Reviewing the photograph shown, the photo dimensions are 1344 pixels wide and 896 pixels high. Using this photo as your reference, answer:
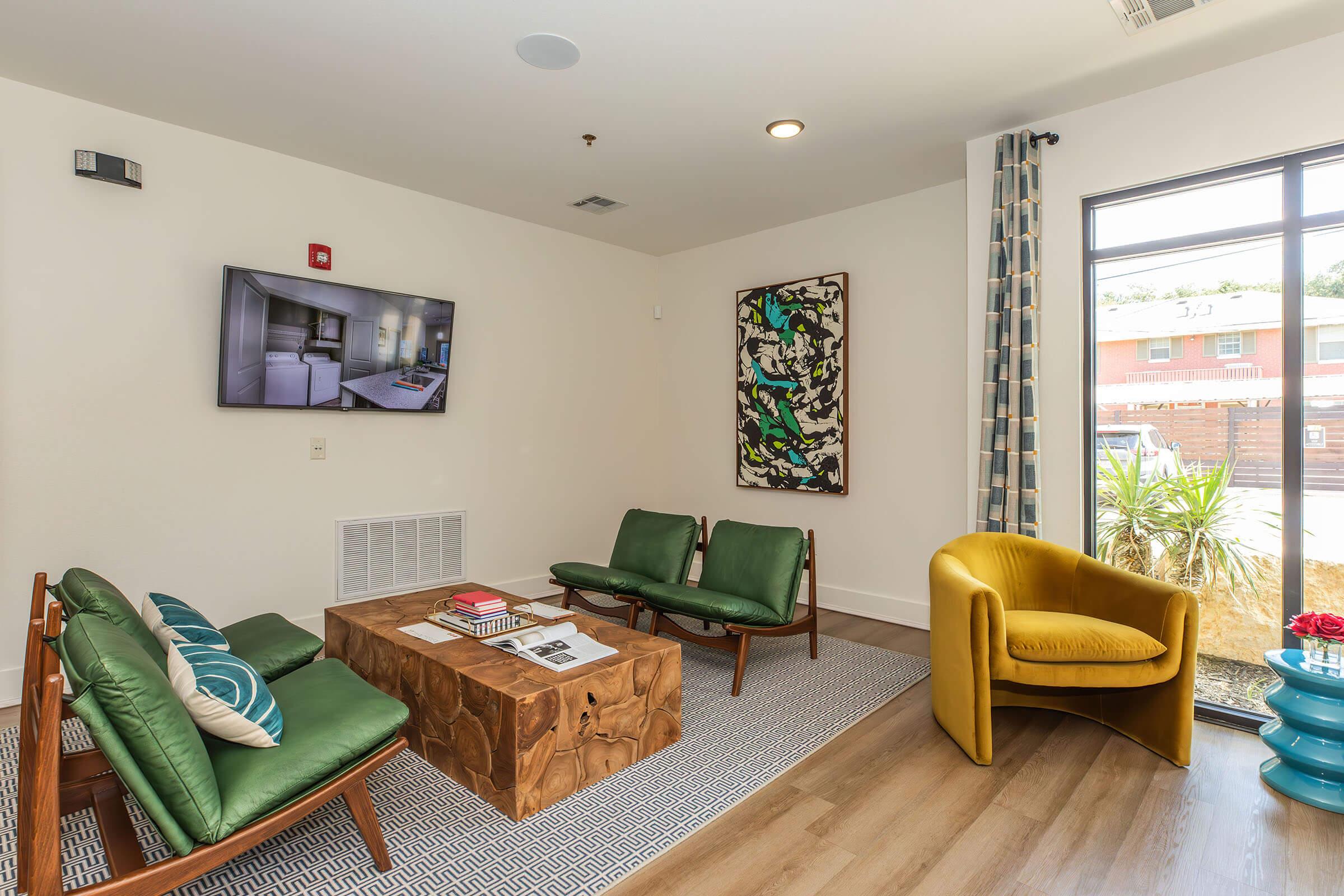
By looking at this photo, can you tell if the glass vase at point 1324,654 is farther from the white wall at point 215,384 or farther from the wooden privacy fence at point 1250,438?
the white wall at point 215,384

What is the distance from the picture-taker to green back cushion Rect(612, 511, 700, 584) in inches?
163

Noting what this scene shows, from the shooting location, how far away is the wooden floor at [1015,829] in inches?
77.3

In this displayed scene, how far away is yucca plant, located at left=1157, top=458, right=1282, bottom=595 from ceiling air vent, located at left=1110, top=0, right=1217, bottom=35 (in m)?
1.85

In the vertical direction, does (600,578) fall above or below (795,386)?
below

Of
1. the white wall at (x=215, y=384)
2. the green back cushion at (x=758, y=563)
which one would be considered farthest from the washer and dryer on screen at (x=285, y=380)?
the green back cushion at (x=758, y=563)

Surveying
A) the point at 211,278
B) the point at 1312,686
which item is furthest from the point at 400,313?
the point at 1312,686

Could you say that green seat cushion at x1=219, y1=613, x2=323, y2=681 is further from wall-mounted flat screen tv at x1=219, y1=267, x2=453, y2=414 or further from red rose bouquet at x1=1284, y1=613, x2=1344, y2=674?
red rose bouquet at x1=1284, y1=613, x2=1344, y2=674

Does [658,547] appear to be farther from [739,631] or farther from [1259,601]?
[1259,601]

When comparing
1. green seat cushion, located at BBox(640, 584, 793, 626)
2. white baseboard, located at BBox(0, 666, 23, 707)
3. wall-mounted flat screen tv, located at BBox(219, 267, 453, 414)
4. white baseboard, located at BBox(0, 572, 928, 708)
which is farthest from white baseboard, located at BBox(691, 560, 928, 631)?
white baseboard, located at BBox(0, 666, 23, 707)

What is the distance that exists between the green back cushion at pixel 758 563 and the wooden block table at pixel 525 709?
0.90 metres

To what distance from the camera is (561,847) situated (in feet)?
6.98

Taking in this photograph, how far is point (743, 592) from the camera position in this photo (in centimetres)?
375

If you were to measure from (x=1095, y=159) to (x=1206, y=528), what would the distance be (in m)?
1.81

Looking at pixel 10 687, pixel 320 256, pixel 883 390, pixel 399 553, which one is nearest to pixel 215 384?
pixel 320 256
